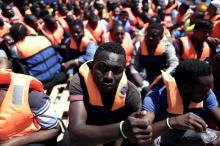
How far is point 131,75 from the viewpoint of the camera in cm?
414

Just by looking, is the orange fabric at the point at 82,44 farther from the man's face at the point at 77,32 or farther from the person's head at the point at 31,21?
Result: the person's head at the point at 31,21

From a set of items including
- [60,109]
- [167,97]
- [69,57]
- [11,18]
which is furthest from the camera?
[11,18]

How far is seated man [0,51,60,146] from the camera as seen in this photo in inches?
85.4

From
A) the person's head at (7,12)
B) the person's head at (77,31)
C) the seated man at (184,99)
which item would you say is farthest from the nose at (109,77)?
the person's head at (7,12)

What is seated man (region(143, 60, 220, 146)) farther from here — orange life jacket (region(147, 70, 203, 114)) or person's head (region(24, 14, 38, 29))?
person's head (region(24, 14, 38, 29))

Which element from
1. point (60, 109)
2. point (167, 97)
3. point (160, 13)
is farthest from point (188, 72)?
point (160, 13)

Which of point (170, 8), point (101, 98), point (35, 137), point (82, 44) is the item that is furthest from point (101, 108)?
point (170, 8)

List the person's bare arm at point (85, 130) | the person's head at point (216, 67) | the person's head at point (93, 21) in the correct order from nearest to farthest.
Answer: the person's bare arm at point (85, 130), the person's head at point (216, 67), the person's head at point (93, 21)

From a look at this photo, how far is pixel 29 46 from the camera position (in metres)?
4.11

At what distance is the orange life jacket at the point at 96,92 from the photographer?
2195 millimetres

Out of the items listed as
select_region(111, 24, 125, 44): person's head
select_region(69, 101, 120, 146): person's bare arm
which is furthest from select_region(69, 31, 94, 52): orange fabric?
select_region(69, 101, 120, 146): person's bare arm

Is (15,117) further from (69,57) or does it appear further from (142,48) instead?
(69,57)

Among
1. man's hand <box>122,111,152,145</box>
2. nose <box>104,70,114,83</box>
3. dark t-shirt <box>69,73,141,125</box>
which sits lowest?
dark t-shirt <box>69,73,141,125</box>

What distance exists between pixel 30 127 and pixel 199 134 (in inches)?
41.4
